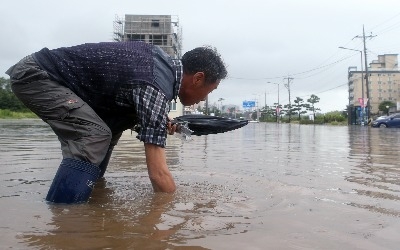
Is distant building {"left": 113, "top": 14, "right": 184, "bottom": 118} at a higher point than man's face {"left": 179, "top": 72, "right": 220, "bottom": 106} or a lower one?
higher

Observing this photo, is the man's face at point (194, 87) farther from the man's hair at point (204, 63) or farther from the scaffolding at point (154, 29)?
the scaffolding at point (154, 29)

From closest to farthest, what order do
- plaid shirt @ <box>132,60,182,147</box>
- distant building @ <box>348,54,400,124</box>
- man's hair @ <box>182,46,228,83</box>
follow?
plaid shirt @ <box>132,60,182,147</box> → man's hair @ <box>182,46,228,83</box> → distant building @ <box>348,54,400,124</box>

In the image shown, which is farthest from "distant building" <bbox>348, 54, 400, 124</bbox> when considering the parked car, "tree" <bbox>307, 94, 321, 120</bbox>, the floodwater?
the floodwater

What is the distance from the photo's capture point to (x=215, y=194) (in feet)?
9.77

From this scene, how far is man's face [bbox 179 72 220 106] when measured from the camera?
2.84m

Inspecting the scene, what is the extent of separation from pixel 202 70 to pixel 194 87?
15 cm

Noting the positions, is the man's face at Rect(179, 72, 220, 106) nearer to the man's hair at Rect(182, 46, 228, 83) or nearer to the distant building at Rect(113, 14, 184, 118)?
the man's hair at Rect(182, 46, 228, 83)

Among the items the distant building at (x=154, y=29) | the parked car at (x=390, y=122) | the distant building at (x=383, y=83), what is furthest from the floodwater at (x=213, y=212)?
the distant building at (x=383, y=83)

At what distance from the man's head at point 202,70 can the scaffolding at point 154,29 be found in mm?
55805

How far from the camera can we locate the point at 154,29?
197 ft

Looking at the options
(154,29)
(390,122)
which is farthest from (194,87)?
(154,29)

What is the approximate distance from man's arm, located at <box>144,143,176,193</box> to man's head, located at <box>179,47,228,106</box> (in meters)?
0.54

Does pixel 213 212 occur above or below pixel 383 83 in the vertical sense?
below

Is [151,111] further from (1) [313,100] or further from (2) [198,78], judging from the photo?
(1) [313,100]
